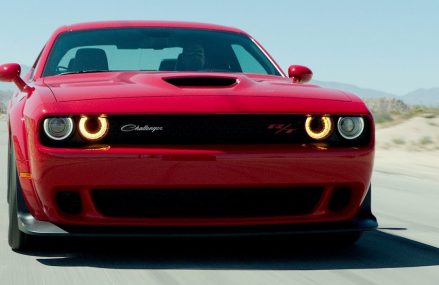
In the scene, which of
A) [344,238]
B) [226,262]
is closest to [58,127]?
[226,262]

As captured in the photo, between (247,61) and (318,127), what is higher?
(318,127)

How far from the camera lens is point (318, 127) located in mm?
5047

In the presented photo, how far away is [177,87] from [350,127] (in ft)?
3.00

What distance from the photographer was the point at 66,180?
483cm

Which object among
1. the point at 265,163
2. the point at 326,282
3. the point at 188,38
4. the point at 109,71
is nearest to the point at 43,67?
the point at 109,71

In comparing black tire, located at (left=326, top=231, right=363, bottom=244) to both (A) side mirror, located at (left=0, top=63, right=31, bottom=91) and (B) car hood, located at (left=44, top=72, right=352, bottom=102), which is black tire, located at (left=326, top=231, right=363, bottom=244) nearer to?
(B) car hood, located at (left=44, top=72, right=352, bottom=102)

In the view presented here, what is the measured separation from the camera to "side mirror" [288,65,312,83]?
6.40m

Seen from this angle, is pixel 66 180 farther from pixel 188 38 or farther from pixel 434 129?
pixel 434 129

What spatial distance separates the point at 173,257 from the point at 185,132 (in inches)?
30.9

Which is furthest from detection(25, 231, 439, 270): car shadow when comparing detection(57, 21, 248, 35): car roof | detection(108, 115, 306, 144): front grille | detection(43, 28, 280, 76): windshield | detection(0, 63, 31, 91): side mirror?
detection(57, 21, 248, 35): car roof

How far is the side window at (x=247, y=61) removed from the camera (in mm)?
6657

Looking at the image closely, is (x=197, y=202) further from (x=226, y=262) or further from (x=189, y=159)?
(x=226, y=262)

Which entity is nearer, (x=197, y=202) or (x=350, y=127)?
(x=197, y=202)

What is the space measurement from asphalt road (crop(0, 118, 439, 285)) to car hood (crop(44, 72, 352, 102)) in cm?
86
